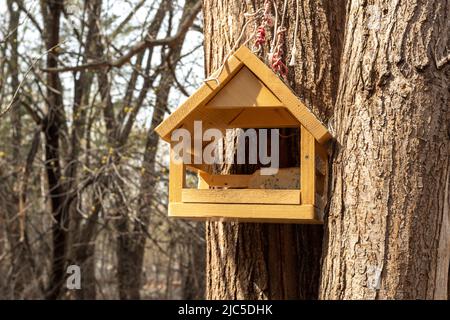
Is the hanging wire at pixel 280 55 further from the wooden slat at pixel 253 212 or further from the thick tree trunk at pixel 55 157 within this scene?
the thick tree trunk at pixel 55 157

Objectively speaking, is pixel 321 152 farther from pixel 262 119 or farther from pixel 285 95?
pixel 262 119

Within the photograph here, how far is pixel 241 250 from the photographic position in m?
2.43

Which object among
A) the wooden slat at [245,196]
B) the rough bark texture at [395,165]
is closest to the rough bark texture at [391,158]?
the rough bark texture at [395,165]

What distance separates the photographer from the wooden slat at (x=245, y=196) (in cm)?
206

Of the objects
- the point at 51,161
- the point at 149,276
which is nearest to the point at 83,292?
the point at 51,161

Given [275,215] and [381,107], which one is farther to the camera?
[275,215]

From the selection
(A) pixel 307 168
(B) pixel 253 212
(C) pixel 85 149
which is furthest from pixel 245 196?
(C) pixel 85 149

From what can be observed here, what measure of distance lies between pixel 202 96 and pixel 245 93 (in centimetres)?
12

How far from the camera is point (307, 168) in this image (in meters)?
2.07

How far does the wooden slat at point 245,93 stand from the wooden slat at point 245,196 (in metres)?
0.23

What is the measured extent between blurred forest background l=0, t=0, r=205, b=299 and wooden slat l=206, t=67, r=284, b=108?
295 centimetres
